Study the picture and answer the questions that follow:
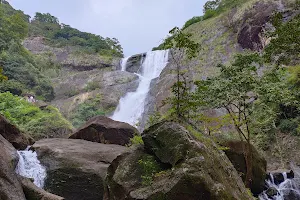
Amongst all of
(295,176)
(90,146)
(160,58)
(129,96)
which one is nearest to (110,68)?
(160,58)

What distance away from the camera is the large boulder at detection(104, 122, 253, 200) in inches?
272

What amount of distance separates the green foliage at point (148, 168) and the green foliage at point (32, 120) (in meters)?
13.0

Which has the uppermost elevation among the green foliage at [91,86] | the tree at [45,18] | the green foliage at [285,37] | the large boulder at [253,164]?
the tree at [45,18]

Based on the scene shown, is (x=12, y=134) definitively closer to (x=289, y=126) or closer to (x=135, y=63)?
(x=289, y=126)

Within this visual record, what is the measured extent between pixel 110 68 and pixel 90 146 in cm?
2749

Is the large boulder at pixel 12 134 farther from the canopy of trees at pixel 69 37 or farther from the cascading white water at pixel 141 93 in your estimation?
the canopy of trees at pixel 69 37

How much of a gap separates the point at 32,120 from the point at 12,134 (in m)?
6.49

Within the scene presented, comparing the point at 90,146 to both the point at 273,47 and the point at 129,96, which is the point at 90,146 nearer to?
the point at 273,47

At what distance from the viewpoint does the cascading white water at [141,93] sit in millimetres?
28903

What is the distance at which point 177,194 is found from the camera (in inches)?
271

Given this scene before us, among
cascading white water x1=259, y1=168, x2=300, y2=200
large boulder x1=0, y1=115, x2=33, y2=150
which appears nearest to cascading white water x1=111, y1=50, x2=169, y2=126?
large boulder x1=0, y1=115, x2=33, y2=150

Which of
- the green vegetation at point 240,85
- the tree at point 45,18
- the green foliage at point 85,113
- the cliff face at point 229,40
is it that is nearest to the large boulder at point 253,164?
the green vegetation at point 240,85

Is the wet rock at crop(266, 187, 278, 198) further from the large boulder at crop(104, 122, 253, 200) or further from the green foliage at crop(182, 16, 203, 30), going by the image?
the green foliage at crop(182, 16, 203, 30)

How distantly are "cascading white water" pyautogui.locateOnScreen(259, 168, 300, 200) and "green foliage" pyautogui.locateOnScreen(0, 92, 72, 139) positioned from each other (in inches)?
501
